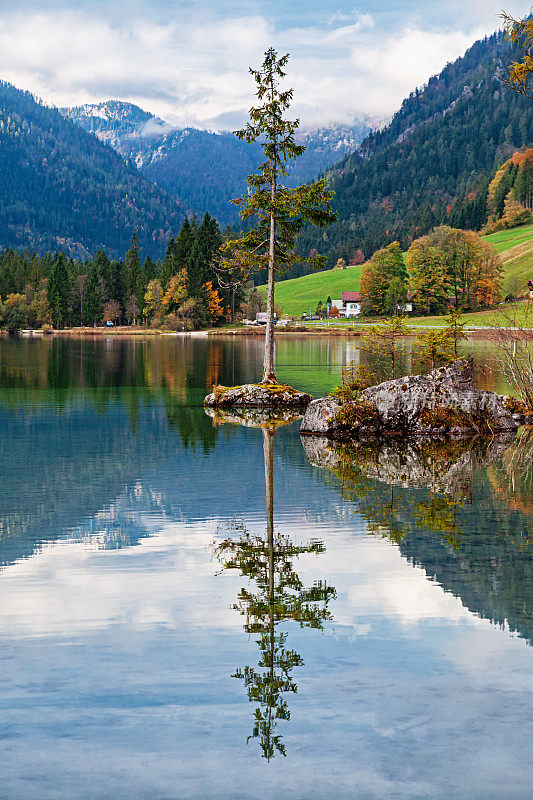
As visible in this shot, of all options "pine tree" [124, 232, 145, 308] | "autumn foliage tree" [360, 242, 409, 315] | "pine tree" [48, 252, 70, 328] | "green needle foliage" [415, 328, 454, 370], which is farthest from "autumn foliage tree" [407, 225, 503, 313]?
"green needle foliage" [415, 328, 454, 370]

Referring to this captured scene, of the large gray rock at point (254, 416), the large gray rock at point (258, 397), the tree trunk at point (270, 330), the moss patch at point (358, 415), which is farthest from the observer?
the tree trunk at point (270, 330)

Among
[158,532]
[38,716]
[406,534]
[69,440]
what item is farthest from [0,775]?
[69,440]

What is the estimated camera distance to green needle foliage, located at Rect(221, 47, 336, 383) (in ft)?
123

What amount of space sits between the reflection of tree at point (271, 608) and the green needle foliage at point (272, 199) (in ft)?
77.6

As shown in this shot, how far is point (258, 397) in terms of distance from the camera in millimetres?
36594

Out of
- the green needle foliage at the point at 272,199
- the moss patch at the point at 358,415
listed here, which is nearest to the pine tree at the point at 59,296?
the green needle foliage at the point at 272,199

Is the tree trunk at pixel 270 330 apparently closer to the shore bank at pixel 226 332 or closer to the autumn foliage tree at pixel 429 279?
the shore bank at pixel 226 332

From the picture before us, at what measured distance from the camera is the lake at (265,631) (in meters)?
6.64

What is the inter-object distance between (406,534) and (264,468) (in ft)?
23.9

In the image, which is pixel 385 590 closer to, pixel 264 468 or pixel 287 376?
pixel 264 468

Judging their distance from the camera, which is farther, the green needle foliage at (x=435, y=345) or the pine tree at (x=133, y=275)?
the pine tree at (x=133, y=275)

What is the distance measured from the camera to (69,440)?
25172 mm

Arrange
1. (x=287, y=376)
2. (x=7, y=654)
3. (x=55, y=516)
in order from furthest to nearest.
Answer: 1. (x=287, y=376)
2. (x=55, y=516)
3. (x=7, y=654)

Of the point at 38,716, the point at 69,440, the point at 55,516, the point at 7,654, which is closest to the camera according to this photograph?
the point at 38,716
